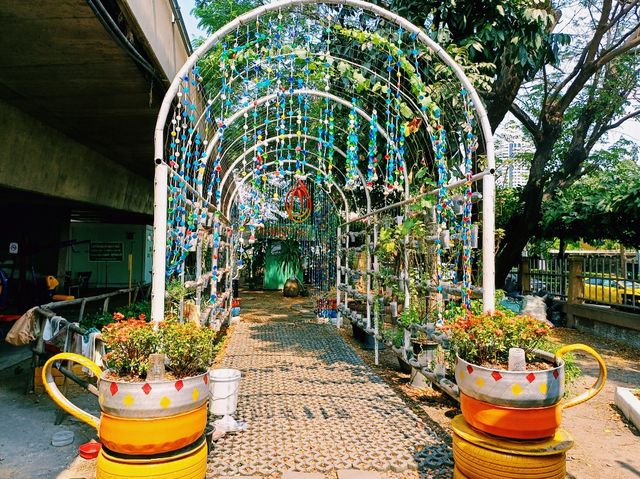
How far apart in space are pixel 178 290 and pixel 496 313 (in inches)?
112

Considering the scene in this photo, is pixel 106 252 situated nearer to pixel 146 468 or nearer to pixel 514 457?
pixel 146 468

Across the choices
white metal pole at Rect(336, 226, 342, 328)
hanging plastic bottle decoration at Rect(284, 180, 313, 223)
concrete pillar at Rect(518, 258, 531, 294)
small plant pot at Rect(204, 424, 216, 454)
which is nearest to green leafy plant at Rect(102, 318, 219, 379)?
small plant pot at Rect(204, 424, 216, 454)

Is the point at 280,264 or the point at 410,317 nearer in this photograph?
the point at 410,317

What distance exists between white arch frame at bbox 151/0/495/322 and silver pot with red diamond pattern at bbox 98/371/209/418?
96 centimetres

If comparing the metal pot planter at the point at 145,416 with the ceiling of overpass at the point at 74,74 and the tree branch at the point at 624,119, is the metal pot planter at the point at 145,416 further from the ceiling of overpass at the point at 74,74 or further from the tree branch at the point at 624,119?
the tree branch at the point at 624,119

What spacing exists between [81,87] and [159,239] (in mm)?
2012

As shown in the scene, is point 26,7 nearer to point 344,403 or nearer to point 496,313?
point 496,313

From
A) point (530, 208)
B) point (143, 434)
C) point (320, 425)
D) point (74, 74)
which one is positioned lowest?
point (320, 425)

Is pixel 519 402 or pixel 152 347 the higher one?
pixel 152 347

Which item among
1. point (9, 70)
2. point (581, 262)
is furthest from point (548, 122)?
point (9, 70)

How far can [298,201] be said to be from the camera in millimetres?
10891

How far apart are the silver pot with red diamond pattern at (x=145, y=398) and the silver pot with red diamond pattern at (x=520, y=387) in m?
1.69

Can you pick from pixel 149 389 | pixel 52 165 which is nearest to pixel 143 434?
pixel 149 389

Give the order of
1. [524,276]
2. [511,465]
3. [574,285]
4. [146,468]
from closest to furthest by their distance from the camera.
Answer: [146,468]
[511,465]
[574,285]
[524,276]
